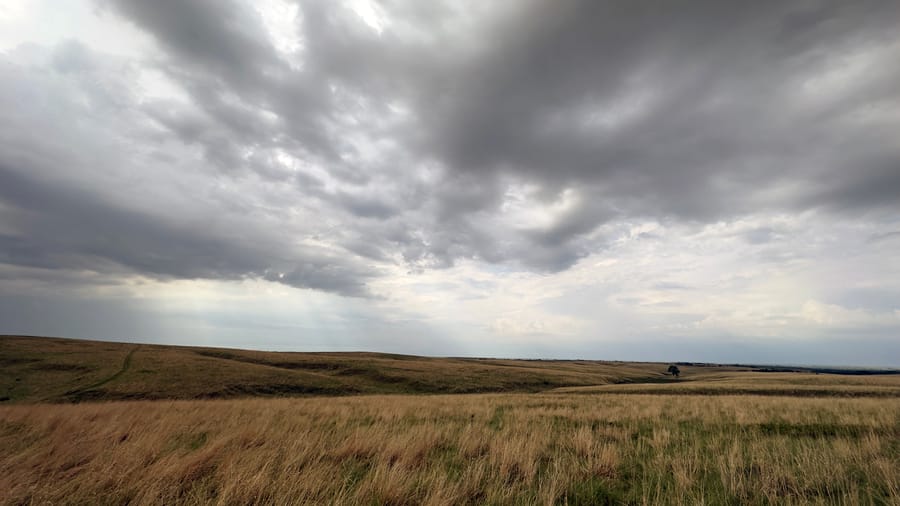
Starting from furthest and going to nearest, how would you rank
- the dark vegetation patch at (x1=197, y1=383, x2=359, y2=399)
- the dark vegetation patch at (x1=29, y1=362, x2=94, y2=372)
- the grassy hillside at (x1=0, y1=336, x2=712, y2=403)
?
the dark vegetation patch at (x1=29, y1=362, x2=94, y2=372) → the dark vegetation patch at (x1=197, y1=383, x2=359, y2=399) → the grassy hillside at (x1=0, y1=336, x2=712, y2=403)

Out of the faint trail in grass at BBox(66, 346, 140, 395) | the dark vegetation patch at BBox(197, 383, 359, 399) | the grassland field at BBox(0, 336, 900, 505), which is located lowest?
the dark vegetation patch at BBox(197, 383, 359, 399)

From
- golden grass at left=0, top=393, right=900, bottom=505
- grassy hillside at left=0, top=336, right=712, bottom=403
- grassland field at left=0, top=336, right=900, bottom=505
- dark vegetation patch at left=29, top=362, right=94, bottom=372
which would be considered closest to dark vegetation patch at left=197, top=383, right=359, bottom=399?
grassy hillside at left=0, top=336, right=712, bottom=403

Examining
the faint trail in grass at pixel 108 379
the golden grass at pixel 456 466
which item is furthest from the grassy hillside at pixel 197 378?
the golden grass at pixel 456 466

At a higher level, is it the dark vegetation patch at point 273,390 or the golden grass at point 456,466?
the golden grass at point 456,466

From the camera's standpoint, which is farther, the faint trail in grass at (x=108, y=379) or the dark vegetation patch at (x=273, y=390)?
the dark vegetation patch at (x=273, y=390)

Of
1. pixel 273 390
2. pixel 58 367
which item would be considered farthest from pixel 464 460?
pixel 58 367

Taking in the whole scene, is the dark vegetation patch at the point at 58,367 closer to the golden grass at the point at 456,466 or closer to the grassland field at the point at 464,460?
the grassland field at the point at 464,460

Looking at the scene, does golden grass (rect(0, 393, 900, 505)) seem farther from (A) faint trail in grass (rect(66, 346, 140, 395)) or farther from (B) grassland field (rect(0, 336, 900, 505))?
(A) faint trail in grass (rect(66, 346, 140, 395))

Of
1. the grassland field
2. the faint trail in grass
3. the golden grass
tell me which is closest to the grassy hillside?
the faint trail in grass

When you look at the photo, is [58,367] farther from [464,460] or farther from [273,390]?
[464,460]

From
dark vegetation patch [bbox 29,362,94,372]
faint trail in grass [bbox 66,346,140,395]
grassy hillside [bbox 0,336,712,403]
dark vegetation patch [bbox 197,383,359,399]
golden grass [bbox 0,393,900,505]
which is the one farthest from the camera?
dark vegetation patch [bbox 29,362,94,372]

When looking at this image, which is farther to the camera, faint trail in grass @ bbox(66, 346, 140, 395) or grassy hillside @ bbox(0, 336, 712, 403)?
grassy hillside @ bbox(0, 336, 712, 403)

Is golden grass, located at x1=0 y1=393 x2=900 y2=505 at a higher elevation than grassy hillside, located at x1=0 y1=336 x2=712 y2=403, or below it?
higher

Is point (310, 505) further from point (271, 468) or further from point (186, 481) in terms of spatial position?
point (186, 481)
